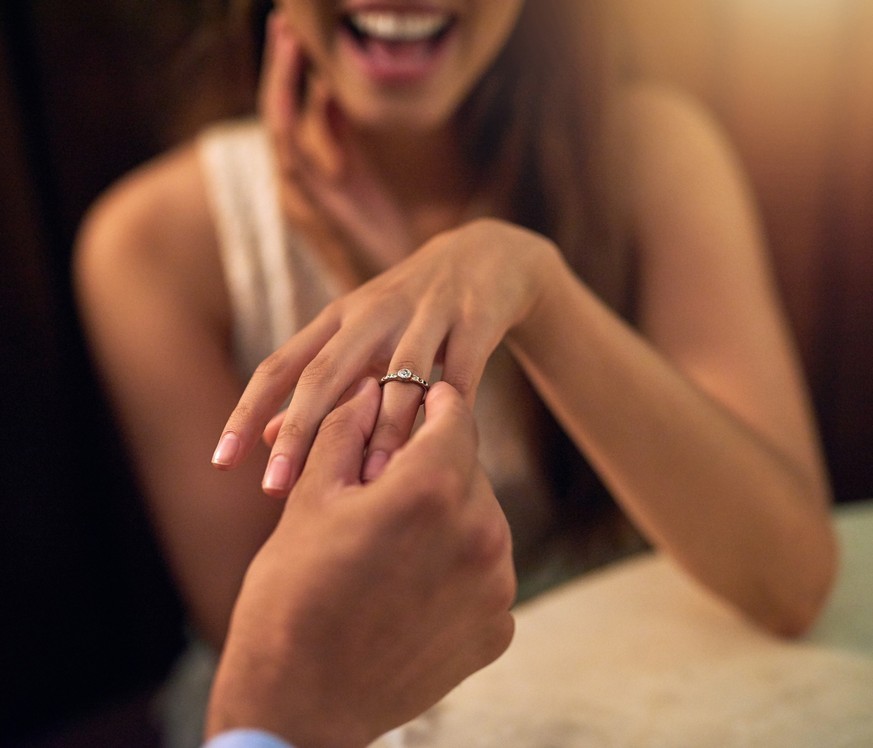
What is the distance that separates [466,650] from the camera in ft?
1.09

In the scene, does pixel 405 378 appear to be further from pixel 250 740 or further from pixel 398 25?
pixel 398 25

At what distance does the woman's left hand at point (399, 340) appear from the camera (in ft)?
1.10

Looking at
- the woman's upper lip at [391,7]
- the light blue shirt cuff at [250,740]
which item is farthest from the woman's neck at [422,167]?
the light blue shirt cuff at [250,740]

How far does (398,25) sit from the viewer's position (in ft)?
2.09

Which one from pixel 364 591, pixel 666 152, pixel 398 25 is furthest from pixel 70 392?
pixel 364 591

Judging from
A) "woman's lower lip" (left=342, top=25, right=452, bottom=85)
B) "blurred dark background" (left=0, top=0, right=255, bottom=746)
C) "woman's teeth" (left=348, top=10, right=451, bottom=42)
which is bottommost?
"blurred dark background" (left=0, top=0, right=255, bottom=746)

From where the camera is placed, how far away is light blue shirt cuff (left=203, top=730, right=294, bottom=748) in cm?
28

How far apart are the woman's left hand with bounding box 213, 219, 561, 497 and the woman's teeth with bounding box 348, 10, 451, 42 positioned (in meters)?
0.25

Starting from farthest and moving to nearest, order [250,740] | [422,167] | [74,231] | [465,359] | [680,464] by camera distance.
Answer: [74,231], [422,167], [680,464], [465,359], [250,740]

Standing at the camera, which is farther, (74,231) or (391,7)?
(74,231)

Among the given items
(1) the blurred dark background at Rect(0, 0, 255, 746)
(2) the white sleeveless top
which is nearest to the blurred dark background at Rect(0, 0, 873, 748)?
(1) the blurred dark background at Rect(0, 0, 255, 746)

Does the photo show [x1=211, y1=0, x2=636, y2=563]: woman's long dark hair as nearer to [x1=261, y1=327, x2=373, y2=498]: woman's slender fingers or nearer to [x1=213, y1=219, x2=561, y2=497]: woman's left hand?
[x1=213, y1=219, x2=561, y2=497]: woman's left hand

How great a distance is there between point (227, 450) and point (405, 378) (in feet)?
0.27

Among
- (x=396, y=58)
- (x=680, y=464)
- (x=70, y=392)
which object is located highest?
(x=396, y=58)
